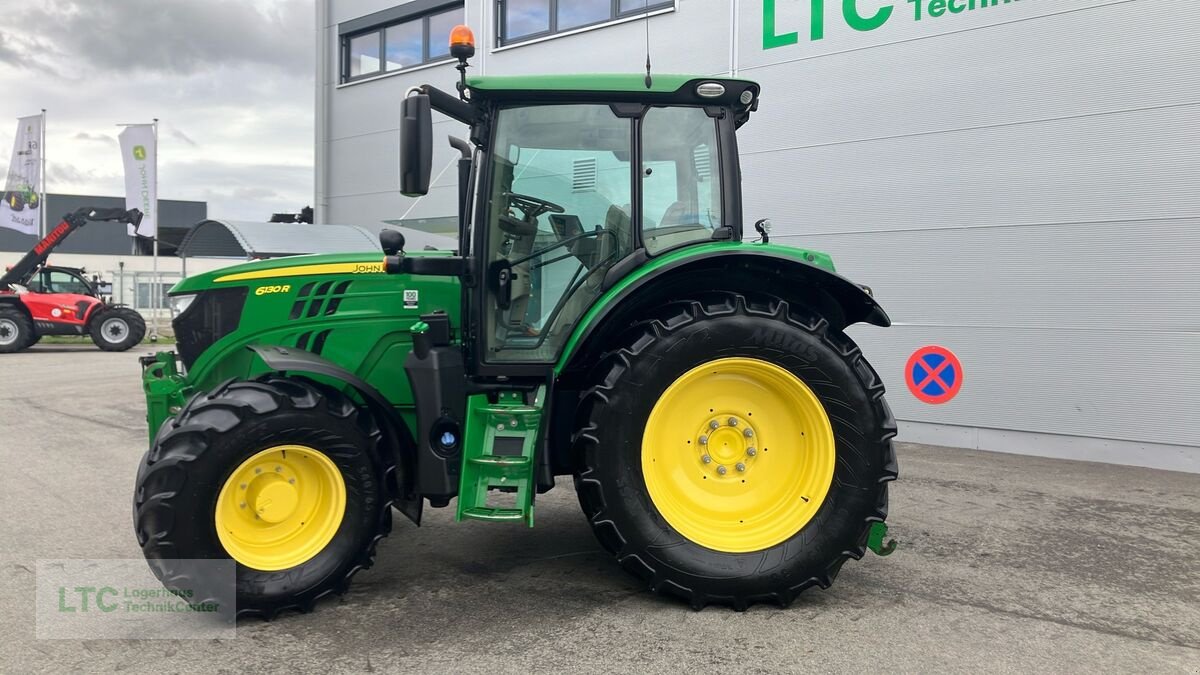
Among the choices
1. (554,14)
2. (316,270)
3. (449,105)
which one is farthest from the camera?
(554,14)

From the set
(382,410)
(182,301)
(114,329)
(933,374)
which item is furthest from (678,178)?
(114,329)

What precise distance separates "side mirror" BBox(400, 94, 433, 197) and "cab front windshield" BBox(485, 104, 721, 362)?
53cm

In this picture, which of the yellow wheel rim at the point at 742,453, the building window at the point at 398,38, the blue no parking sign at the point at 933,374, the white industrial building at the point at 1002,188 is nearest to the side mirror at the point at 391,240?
the yellow wheel rim at the point at 742,453

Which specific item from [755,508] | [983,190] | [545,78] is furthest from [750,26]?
[755,508]

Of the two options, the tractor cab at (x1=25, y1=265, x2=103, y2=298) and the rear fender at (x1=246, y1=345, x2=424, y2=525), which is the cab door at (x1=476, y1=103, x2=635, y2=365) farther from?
the tractor cab at (x1=25, y1=265, x2=103, y2=298)

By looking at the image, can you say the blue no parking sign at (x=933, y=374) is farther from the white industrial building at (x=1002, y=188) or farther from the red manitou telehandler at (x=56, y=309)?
the red manitou telehandler at (x=56, y=309)

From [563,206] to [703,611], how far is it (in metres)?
1.90

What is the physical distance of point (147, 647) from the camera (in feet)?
10.1

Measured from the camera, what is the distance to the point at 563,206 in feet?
12.5

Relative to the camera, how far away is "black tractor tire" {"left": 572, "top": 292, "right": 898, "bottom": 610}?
3.46 meters

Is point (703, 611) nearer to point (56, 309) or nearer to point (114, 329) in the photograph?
point (114, 329)

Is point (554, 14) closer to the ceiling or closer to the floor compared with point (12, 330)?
closer to the ceiling

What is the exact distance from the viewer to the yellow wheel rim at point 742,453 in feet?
11.9

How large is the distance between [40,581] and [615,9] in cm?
849
